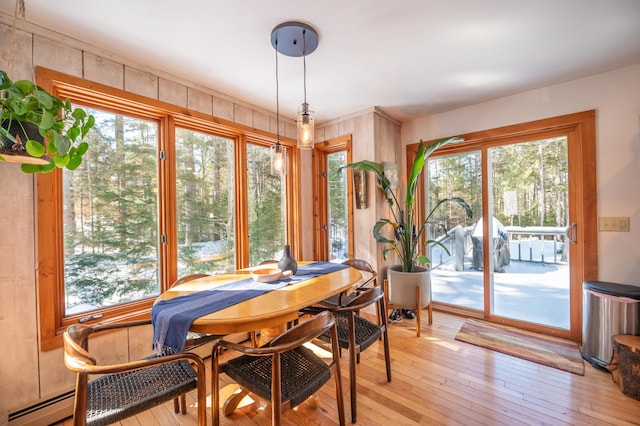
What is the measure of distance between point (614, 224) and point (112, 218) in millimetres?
4242

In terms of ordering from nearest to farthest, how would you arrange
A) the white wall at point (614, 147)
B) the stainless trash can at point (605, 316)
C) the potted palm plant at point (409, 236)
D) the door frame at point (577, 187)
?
the stainless trash can at point (605, 316), the white wall at point (614, 147), the door frame at point (577, 187), the potted palm plant at point (409, 236)

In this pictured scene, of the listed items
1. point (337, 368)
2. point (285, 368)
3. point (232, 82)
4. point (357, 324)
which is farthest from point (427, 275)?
point (232, 82)

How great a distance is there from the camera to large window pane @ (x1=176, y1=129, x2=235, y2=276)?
2461 millimetres

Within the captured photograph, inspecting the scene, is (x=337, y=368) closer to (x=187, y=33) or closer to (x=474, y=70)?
(x=187, y=33)

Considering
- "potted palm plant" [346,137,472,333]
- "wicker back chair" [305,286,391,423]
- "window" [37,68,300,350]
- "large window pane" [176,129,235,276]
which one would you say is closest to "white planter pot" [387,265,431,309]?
"potted palm plant" [346,137,472,333]

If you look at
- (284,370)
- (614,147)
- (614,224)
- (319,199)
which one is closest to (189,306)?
(284,370)

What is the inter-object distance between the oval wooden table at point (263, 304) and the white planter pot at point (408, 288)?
96 cm

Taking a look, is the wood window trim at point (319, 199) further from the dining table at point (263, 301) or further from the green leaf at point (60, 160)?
the green leaf at point (60, 160)

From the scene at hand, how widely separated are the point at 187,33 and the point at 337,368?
2344 mm

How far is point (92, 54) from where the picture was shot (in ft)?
6.22

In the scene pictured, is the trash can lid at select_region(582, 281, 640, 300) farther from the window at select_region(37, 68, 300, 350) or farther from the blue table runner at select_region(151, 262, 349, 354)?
the window at select_region(37, 68, 300, 350)

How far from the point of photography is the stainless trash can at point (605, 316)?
1986 millimetres

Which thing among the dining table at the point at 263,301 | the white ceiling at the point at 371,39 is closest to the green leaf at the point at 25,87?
the white ceiling at the point at 371,39

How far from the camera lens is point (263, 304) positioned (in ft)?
4.75
